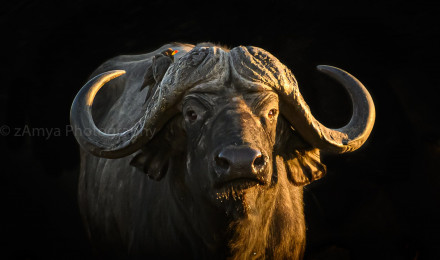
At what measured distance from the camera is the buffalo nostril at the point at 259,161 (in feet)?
9.79

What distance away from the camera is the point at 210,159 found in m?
3.12

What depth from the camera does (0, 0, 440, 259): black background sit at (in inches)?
240

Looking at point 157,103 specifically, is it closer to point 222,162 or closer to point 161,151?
point 161,151

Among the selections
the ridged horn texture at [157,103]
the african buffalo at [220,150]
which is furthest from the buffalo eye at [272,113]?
the ridged horn texture at [157,103]

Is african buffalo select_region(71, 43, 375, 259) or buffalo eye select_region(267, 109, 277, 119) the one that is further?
buffalo eye select_region(267, 109, 277, 119)

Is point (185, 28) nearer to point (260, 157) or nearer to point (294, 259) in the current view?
point (294, 259)

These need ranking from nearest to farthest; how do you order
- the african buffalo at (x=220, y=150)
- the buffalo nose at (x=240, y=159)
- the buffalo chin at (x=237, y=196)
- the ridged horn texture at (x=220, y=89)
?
the buffalo nose at (x=240, y=159) < the buffalo chin at (x=237, y=196) < the african buffalo at (x=220, y=150) < the ridged horn texture at (x=220, y=89)

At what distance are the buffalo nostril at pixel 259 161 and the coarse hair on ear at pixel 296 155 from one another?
2.12 feet

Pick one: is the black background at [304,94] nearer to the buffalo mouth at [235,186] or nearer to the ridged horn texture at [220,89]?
the ridged horn texture at [220,89]

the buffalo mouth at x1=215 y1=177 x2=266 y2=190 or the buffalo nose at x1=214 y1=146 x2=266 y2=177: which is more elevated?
the buffalo nose at x1=214 y1=146 x2=266 y2=177

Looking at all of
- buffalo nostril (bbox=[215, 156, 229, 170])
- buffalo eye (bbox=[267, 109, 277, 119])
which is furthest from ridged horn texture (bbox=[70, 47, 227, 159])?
buffalo nostril (bbox=[215, 156, 229, 170])

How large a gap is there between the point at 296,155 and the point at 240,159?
3.58 ft

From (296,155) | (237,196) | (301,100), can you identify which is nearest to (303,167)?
(296,155)

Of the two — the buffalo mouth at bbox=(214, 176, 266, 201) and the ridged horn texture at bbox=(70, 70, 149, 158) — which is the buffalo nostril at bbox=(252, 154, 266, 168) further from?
the ridged horn texture at bbox=(70, 70, 149, 158)
